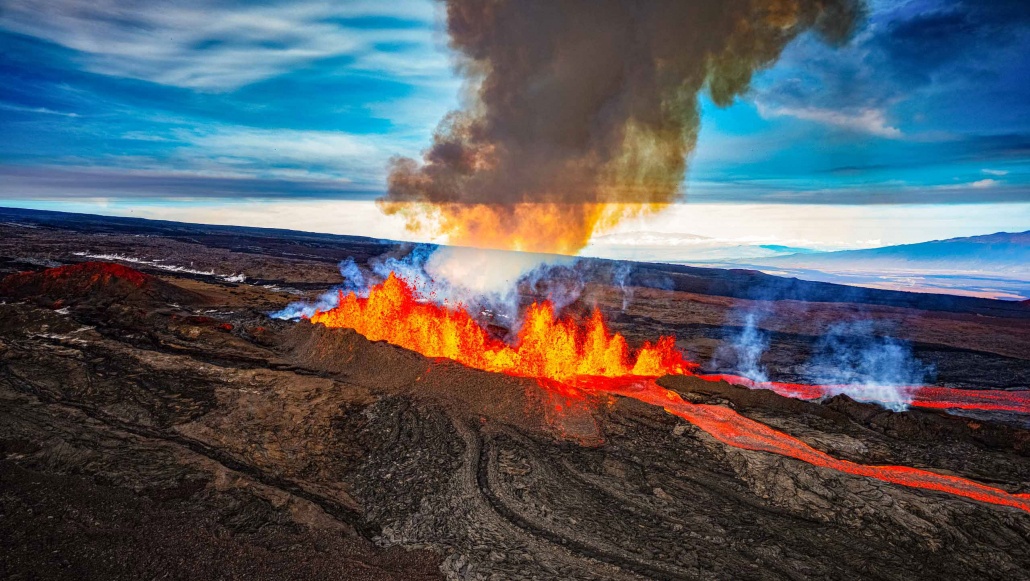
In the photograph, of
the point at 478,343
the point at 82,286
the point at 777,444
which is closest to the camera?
the point at 777,444

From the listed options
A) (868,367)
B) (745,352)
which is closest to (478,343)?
(745,352)

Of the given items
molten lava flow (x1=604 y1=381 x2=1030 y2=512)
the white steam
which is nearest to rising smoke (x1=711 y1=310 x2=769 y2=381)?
molten lava flow (x1=604 y1=381 x2=1030 y2=512)

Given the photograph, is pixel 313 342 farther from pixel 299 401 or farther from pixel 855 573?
pixel 855 573

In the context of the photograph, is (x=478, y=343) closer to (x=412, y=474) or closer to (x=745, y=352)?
(x=412, y=474)

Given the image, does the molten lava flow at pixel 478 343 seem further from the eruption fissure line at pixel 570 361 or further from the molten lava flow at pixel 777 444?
the molten lava flow at pixel 777 444

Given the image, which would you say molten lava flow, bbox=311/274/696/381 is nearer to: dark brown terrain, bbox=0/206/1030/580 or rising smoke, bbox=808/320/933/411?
dark brown terrain, bbox=0/206/1030/580

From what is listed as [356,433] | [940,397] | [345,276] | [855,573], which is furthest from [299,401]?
[345,276]

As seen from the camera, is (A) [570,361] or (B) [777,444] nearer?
(B) [777,444]
